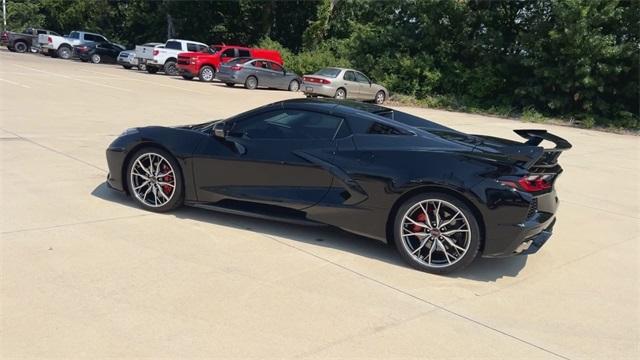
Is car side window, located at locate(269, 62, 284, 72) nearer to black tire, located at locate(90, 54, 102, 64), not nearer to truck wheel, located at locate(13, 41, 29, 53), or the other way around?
black tire, located at locate(90, 54, 102, 64)

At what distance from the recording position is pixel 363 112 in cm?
535

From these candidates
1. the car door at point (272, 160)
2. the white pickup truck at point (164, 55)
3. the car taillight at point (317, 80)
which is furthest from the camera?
the white pickup truck at point (164, 55)

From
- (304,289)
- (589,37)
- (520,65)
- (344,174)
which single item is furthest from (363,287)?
(520,65)

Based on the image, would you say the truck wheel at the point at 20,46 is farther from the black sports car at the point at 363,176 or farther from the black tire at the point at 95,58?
the black sports car at the point at 363,176

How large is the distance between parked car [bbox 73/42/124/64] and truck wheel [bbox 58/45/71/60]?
50 centimetres

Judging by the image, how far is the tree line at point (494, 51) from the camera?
72.3ft

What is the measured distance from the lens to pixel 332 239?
549 cm

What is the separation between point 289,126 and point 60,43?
36.7 m

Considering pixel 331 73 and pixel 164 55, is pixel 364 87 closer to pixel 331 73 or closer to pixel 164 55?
pixel 331 73

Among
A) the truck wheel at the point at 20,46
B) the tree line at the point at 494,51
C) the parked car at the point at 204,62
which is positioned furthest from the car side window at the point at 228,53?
the truck wheel at the point at 20,46

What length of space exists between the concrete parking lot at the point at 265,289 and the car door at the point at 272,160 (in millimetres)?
382

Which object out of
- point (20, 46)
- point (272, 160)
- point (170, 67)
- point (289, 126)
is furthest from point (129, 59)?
point (272, 160)

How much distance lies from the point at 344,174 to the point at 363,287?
3.68 feet

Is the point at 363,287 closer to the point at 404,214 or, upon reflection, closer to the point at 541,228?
the point at 404,214
